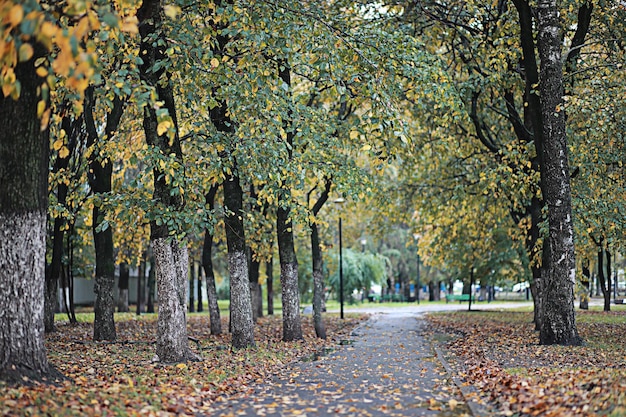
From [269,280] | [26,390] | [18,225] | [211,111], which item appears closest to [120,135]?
[211,111]

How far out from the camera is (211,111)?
15641 mm

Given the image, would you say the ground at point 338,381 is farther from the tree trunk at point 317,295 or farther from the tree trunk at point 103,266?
the tree trunk at point 317,295

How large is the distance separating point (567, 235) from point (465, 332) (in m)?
9.45

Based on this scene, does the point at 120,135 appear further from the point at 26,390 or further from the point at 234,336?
the point at 26,390

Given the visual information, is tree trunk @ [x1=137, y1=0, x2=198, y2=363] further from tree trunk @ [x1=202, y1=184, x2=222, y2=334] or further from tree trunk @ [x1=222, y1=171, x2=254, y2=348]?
tree trunk @ [x1=202, y1=184, x2=222, y2=334]

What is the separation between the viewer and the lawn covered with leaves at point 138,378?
24.8 ft

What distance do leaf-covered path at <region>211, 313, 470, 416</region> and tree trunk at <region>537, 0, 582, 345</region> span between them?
9.55ft

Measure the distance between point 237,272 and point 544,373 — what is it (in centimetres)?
726

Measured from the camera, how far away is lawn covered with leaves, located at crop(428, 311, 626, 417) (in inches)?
305

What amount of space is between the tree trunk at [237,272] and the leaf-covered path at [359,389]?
1728 mm

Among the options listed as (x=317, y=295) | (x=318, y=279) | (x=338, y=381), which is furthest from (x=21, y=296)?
(x=318, y=279)

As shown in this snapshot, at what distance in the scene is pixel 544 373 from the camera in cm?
1061

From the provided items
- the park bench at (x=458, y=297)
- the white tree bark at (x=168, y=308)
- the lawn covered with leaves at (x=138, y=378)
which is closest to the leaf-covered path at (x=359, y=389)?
the lawn covered with leaves at (x=138, y=378)

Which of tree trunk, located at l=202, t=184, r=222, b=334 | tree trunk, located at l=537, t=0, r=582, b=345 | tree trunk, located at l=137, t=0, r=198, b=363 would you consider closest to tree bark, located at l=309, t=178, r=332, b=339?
tree trunk, located at l=202, t=184, r=222, b=334
